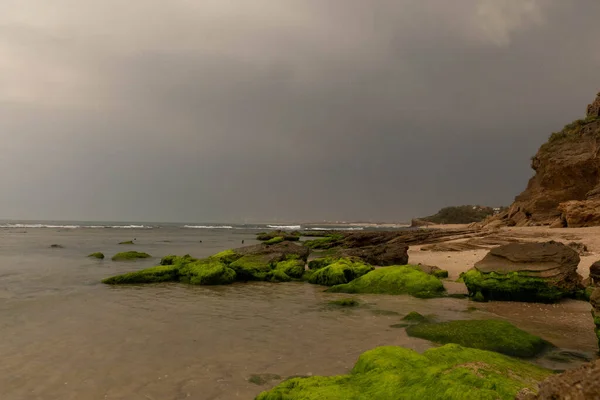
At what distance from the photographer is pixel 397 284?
13.1 meters

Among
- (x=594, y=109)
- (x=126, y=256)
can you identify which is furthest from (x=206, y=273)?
(x=594, y=109)

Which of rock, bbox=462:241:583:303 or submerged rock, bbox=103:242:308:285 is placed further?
submerged rock, bbox=103:242:308:285

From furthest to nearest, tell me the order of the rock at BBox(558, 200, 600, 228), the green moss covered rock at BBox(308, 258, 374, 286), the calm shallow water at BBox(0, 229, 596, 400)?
the rock at BBox(558, 200, 600, 228), the green moss covered rock at BBox(308, 258, 374, 286), the calm shallow water at BBox(0, 229, 596, 400)

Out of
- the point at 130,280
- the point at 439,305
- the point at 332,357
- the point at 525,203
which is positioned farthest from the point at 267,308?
the point at 525,203

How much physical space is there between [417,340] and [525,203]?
41079 mm

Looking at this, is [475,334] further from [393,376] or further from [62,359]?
[62,359]

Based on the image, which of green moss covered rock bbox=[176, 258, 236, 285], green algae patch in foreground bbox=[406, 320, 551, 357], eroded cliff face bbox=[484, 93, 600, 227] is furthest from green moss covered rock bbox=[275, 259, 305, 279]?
eroded cliff face bbox=[484, 93, 600, 227]

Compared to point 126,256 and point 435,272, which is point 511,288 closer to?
point 435,272

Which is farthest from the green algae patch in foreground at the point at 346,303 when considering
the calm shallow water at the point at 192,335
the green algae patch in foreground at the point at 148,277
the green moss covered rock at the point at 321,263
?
the green algae patch in foreground at the point at 148,277

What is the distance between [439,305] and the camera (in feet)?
35.7

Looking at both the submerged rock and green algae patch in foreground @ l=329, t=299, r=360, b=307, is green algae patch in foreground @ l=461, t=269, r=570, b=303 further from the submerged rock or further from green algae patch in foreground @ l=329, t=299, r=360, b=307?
the submerged rock

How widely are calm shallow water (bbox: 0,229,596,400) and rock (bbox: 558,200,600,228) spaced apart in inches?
874

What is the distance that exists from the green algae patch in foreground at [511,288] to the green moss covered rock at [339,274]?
4.68 m

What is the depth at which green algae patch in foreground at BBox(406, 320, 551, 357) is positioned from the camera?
6.68m
